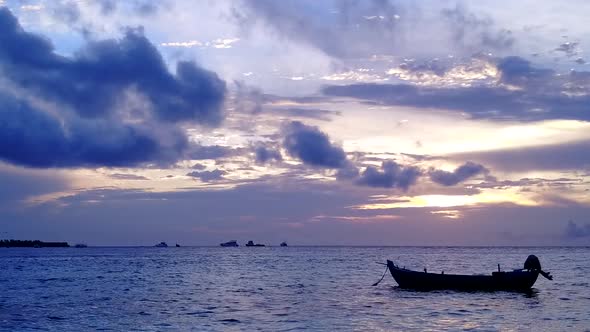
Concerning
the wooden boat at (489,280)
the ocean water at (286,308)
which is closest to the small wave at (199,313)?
the ocean water at (286,308)

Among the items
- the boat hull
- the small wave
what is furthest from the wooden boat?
the small wave

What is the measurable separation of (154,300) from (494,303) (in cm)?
3019

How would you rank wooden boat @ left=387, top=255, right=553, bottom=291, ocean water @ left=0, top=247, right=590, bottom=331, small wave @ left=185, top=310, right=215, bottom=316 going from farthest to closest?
wooden boat @ left=387, top=255, right=553, bottom=291 → small wave @ left=185, top=310, right=215, bottom=316 → ocean water @ left=0, top=247, right=590, bottom=331

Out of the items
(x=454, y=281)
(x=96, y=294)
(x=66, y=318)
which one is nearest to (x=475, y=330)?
(x=454, y=281)

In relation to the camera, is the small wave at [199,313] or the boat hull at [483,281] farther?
the boat hull at [483,281]

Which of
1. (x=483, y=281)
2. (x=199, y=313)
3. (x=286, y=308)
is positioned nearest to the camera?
(x=199, y=313)

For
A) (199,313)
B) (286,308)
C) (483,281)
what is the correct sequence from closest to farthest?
(199,313)
(286,308)
(483,281)

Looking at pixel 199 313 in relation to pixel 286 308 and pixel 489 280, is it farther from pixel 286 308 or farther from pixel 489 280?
pixel 489 280

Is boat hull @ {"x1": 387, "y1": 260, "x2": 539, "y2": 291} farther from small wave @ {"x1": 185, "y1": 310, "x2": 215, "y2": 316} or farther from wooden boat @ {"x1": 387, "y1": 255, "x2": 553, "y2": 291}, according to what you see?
small wave @ {"x1": 185, "y1": 310, "x2": 215, "y2": 316}

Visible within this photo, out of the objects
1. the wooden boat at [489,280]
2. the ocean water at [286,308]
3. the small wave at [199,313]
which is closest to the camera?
the ocean water at [286,308]

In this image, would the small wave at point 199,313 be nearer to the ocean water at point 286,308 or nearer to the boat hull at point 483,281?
the ocean water at point 286,308

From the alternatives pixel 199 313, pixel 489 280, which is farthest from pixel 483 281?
pixel 199 313

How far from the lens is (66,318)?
45219 millimetres

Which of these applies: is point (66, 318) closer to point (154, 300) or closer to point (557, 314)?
point (154, 300)
